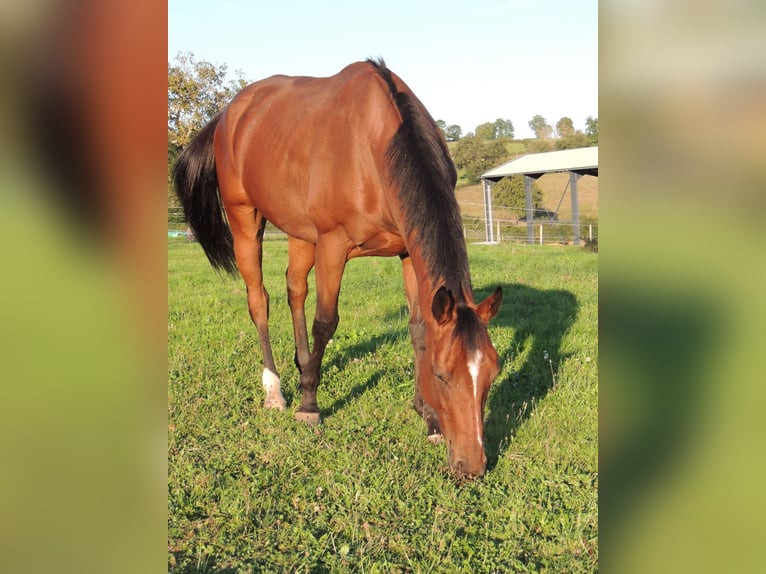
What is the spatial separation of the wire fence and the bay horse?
16.1 meters

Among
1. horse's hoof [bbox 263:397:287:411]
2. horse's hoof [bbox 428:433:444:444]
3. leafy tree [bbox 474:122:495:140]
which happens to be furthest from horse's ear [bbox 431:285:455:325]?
leafy tree [bbox 474:122:495:140]

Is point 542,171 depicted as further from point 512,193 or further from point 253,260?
point 253,260

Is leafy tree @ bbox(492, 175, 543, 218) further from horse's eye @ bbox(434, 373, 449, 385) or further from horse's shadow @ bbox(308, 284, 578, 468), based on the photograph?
horse's eye @ bbox(434, 373, 449, 385)

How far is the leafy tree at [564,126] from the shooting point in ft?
196

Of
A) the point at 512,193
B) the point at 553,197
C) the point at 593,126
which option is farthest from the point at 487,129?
the point at 593,126

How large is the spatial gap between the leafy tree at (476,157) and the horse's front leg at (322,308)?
3853 cm

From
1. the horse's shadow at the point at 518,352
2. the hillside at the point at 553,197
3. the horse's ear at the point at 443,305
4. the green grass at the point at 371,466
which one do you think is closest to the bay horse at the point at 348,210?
the horse's ear at the point at 443,305

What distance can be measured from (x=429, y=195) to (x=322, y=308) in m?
1.53

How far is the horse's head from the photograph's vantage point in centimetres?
303

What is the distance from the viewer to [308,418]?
4.52 metres
